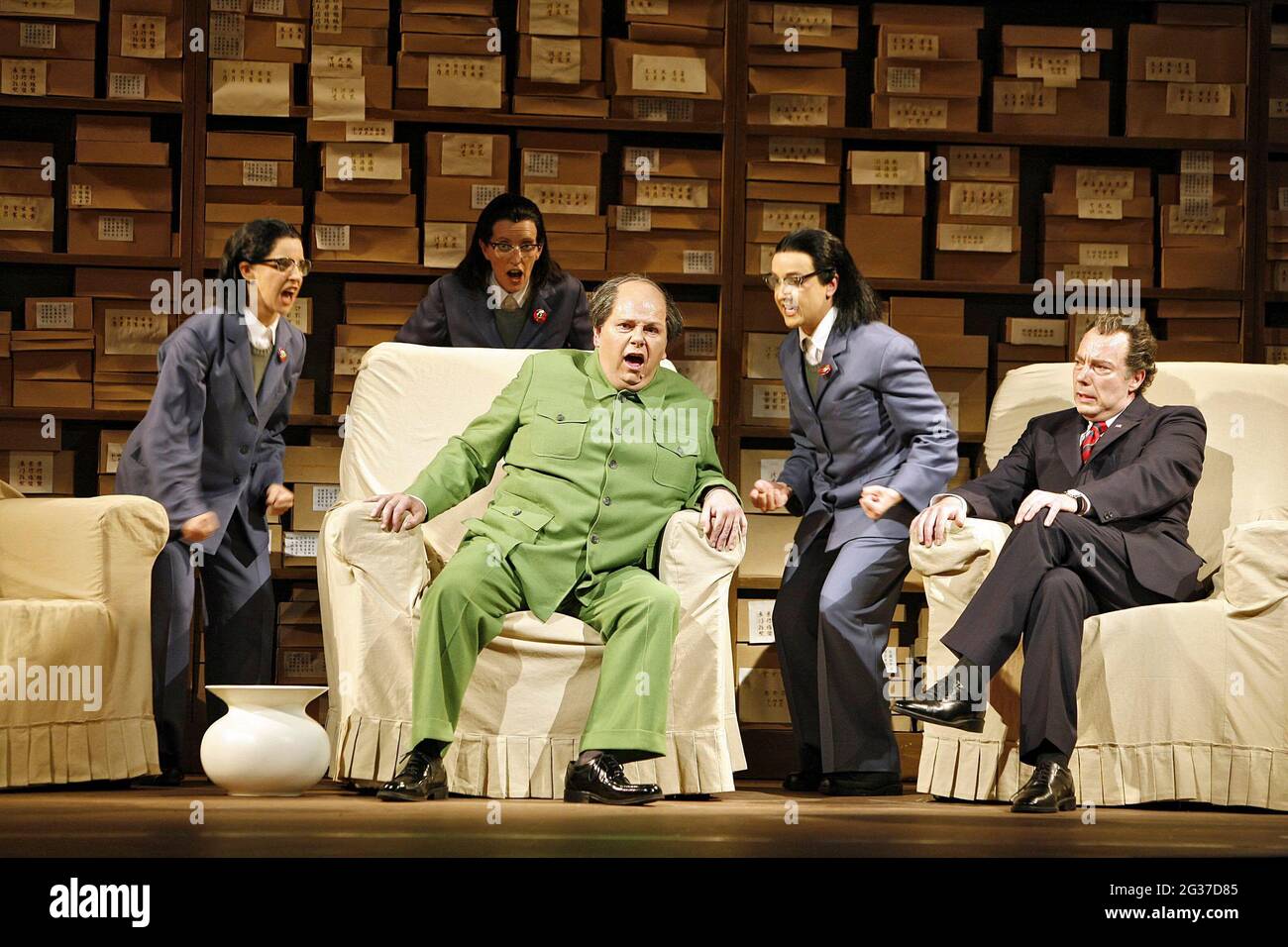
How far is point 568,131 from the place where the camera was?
16.1ft

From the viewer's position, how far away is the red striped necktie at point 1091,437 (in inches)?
148

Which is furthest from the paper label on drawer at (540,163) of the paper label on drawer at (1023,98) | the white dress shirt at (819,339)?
the paper label on drawer at (1023,98)

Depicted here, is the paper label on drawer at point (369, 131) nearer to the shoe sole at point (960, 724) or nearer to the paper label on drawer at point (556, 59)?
the paper label on drawer at point (556, 59)

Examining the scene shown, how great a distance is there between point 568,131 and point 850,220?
952mm

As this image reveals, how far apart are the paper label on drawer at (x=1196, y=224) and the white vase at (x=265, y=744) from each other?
10.7 ft

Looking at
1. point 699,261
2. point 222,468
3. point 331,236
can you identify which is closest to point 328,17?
point 331,236

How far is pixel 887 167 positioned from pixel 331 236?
70.4 inches

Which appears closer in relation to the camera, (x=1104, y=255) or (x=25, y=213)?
(x=25, y=213)

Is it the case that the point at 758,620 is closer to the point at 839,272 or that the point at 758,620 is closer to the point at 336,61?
the point at 839,272

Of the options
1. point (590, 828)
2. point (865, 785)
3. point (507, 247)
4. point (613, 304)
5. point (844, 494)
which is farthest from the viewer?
point (507, 247)

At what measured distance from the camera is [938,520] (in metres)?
3.50

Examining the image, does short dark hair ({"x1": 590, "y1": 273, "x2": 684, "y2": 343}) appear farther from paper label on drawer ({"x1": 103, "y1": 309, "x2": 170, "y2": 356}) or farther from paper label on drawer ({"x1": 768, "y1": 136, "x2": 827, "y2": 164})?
paper label on drawer ({"x1": 103, "y1": 309, "x2": 170, "y2": 356})

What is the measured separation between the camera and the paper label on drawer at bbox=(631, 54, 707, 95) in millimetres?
4848
